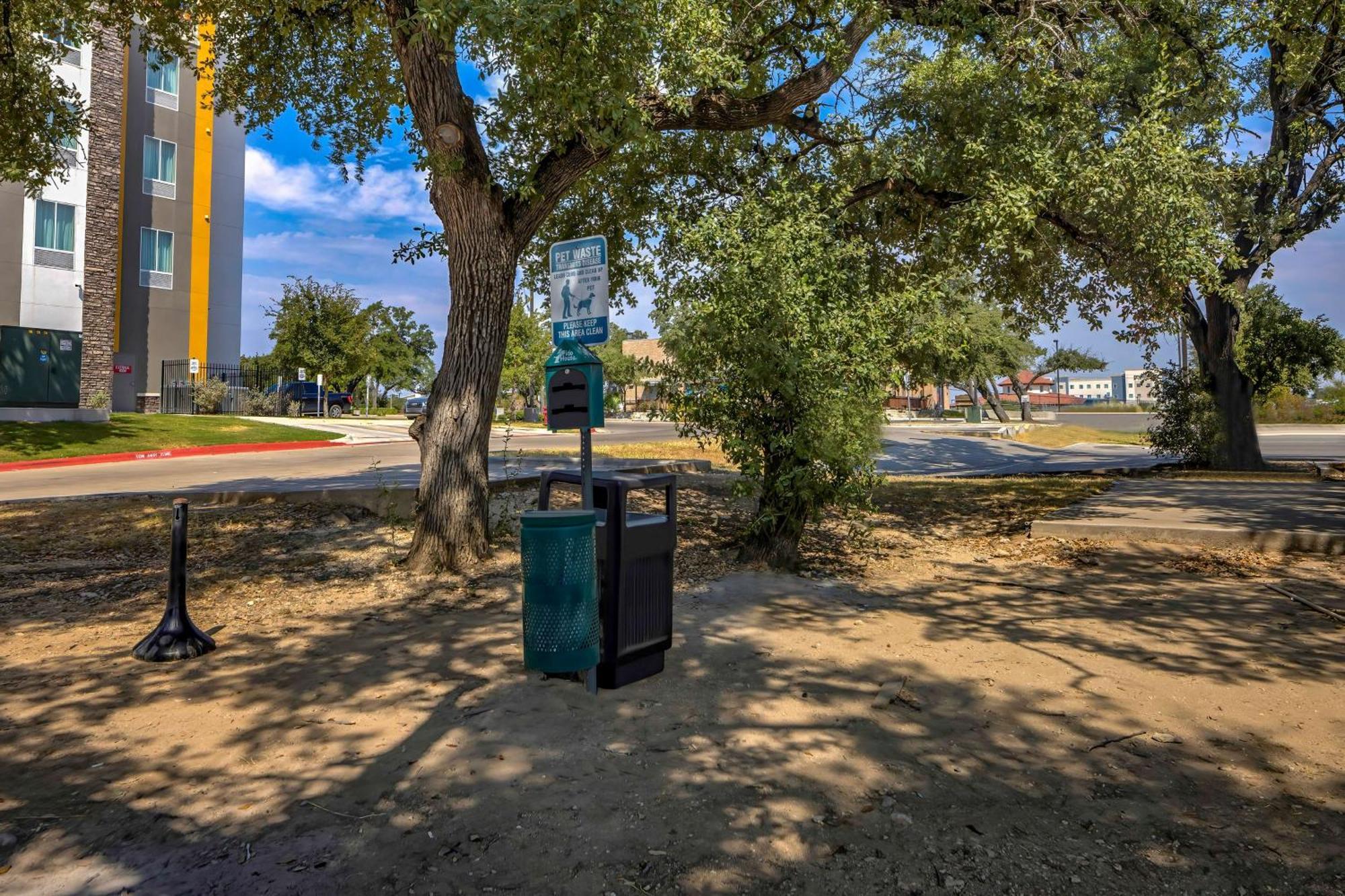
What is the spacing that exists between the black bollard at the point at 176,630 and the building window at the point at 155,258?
32209 mm

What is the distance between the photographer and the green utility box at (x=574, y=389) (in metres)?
4.59

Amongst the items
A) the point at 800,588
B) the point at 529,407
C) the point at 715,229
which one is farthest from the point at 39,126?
the point at 529,407

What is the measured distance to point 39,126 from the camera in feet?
34.0

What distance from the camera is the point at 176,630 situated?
5145 millimetres

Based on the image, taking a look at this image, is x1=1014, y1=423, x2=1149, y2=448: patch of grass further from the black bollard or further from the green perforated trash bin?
the black bollard

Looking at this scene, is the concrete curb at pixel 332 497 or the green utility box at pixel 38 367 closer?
the concrete curb at pixel 332 497

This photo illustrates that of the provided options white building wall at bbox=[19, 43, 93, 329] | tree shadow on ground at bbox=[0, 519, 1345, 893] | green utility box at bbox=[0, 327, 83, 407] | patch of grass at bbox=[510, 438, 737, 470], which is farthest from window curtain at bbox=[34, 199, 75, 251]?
tree shadow on ground at bbox=[0, 519, 1345, 893]

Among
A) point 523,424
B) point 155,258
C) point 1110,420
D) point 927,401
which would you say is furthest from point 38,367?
point 927,401

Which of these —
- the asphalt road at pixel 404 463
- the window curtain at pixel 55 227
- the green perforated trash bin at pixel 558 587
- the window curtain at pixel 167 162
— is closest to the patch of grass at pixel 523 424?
the asphalt road at pixel 404 463

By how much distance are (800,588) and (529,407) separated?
37666mm

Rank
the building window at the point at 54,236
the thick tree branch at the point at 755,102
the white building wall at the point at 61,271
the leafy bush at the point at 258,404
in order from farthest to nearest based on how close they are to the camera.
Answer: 1. the leafy bush at the point at 258,404
2. the building window at the point at 54,236
3. the white building wall at the point at 61,271
4. the thick tree branch at the point at 755,102

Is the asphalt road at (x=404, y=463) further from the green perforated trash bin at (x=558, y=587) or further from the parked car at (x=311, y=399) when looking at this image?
the parked car at (x=311, y=399)

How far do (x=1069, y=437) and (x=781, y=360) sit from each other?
3353 cm

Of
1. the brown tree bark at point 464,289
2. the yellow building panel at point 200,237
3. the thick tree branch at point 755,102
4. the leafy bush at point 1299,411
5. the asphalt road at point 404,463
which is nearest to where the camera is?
the brown tree bark at point 464,289
